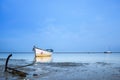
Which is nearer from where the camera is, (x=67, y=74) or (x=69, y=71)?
(x=67, y=74)

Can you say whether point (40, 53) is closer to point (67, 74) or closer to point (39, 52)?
point (39, 52)

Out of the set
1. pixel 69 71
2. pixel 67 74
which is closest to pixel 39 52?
pixel 69 71

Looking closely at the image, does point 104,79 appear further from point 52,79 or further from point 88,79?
point 52,79

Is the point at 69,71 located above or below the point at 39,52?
below

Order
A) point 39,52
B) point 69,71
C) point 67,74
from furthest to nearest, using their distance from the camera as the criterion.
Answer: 1. point 39,52
2. point 69,71
3. point 67,74

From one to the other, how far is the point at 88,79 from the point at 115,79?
8.28ft

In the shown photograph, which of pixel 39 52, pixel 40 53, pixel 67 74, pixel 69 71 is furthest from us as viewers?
pixel 40 53

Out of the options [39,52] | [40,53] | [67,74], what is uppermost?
[39,52]

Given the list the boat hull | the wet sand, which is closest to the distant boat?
the boat hull

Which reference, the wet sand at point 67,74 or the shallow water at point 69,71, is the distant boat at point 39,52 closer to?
the shallow water at point 69,71

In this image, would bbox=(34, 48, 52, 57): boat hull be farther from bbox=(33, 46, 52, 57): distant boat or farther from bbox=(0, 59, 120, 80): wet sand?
bbox=(0, 59, 120, 80): wet sand

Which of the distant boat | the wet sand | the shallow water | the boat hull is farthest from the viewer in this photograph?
the boat hull

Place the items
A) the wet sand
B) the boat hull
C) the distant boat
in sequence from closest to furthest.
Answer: the wet sand, the distant boat, the boat hull

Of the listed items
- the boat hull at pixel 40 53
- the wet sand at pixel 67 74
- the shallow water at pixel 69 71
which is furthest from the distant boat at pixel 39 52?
the wet sand at pixel 67 74
